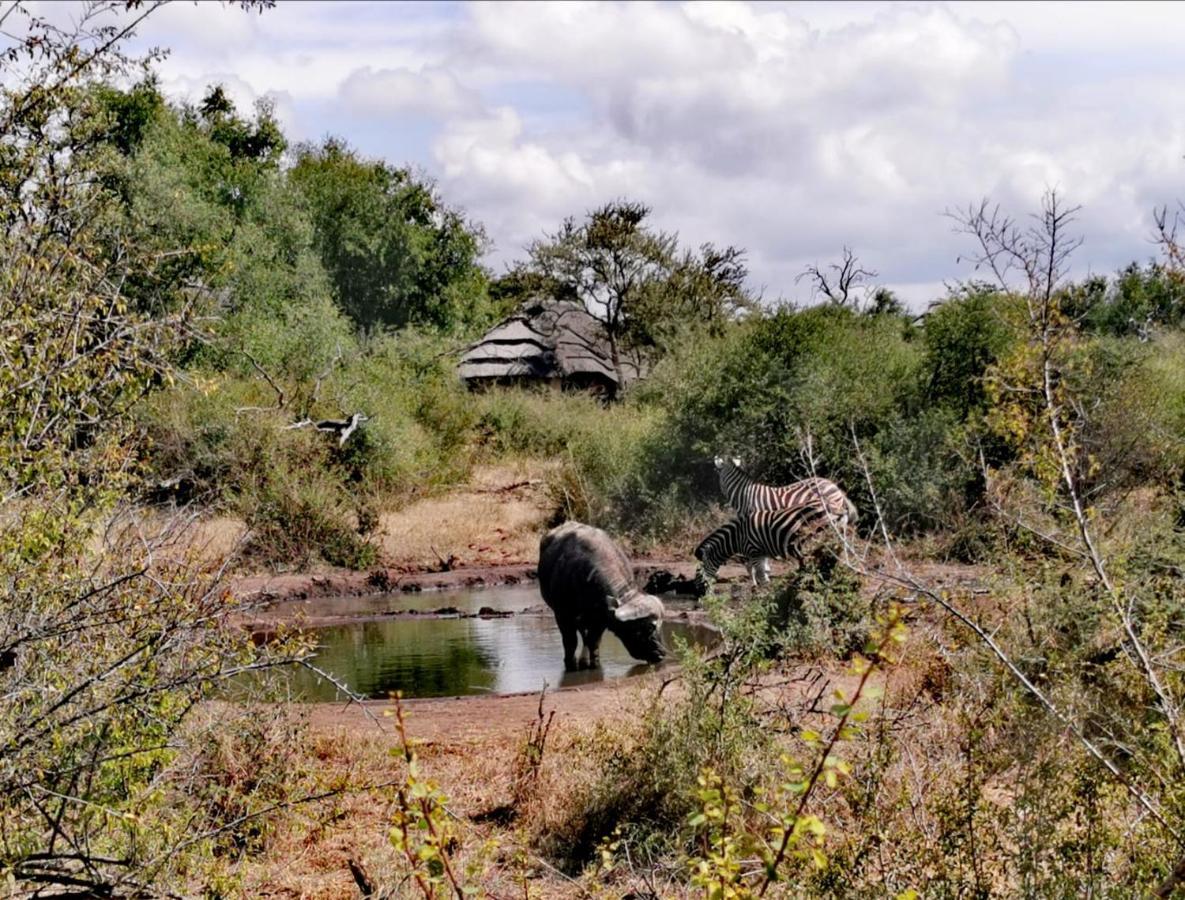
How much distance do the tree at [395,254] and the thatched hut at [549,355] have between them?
16.4 feet

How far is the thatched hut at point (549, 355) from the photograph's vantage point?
3534 cm

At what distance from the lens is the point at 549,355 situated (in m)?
36.0

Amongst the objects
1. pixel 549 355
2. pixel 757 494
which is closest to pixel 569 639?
pixel 757 494

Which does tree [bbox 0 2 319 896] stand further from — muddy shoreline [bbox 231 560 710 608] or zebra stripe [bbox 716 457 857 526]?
muddy shoreline [bbox 231 560 710 608]

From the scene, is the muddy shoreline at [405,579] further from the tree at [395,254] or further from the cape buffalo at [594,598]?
the tree at [395,254]

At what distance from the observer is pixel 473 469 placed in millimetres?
26516

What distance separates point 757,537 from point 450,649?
4.20 m

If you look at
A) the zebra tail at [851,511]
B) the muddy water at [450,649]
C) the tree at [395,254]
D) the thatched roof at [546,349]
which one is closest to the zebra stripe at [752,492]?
the zebra tail at [851,511]

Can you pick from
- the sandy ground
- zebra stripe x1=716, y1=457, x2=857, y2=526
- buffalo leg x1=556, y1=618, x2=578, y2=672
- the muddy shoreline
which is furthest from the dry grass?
buffalo leg x1=556, y1=618, x2=578, y2=672

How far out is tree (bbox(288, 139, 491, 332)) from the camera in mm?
42281

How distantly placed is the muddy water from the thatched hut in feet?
52.4

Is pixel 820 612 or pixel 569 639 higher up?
pixel 820 612

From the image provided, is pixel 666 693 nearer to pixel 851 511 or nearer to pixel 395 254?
pixel 851 511

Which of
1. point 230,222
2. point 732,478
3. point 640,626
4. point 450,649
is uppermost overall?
point 230,222
